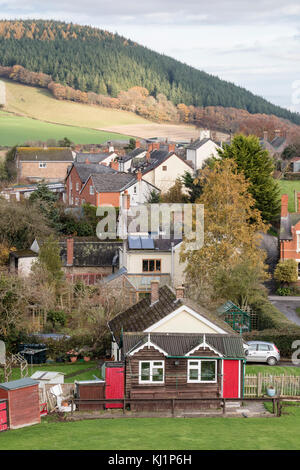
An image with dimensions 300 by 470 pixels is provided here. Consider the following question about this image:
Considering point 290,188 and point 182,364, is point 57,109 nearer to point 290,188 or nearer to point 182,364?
point 290,188

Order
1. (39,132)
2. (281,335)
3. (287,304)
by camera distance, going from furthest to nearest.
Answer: (39,132) < (287,304) < (281,335)

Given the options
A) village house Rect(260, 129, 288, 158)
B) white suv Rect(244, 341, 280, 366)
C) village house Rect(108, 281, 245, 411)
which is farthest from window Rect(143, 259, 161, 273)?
village house Rect(260, 129, 288, 158)

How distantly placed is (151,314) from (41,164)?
65.9m

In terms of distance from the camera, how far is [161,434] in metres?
22.2

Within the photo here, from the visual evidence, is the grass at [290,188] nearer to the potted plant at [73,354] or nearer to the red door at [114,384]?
the potted plant at [73,354]

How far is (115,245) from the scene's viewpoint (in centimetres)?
5362

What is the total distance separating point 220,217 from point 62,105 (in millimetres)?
123268

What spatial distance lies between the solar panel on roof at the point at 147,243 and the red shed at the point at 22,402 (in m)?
25.1

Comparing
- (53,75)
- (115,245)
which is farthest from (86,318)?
(53,75)

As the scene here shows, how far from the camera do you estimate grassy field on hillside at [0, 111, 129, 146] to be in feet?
420

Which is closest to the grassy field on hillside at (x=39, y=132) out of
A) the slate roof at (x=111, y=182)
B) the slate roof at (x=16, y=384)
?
the slate roof at (x=111, y=182)

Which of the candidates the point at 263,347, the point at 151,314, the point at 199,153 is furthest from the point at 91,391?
the point at 199,153
